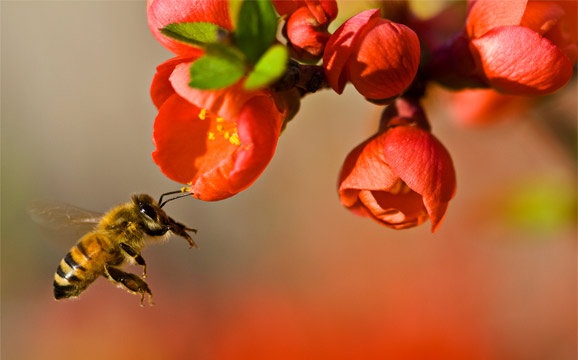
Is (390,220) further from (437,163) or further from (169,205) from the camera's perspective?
(169,205)

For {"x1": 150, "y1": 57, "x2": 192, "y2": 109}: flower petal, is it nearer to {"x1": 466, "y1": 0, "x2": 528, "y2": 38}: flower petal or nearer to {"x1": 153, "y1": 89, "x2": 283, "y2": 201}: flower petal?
{"x1": 153, "y1": 89, "x2": 283, "y2": 201}: flower petal

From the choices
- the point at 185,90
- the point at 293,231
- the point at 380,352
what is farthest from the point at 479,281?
the point at 185,90

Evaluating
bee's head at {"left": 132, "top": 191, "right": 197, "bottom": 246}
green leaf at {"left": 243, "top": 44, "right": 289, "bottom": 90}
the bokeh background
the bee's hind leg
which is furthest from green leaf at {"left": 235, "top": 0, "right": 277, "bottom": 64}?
the bokeh background

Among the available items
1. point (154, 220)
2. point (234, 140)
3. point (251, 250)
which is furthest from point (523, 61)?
point (251, 250)

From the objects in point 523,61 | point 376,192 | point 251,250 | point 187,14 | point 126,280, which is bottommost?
point 251,250

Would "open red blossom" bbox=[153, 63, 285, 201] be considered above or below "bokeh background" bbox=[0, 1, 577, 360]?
above

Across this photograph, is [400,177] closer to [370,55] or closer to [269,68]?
[370,55]

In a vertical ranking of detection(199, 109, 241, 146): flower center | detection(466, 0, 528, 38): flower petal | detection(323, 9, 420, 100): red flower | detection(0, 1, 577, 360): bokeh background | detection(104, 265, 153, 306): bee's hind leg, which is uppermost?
detection(323, 9, 420, 100): red flower
